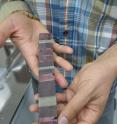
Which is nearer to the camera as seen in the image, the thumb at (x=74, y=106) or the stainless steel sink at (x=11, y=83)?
the thumb at (x=74, y=106)

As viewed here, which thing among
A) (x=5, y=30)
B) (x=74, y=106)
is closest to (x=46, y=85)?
(x=74, y=106)

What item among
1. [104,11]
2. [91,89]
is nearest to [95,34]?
[104,11]

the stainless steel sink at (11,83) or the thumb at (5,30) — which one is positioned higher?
the thumb at (5,30)

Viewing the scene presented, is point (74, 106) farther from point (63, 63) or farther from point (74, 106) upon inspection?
point (63, 63)

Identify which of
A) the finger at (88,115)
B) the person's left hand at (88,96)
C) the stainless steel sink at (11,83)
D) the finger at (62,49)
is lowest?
the stainless steel sink at (11,83)

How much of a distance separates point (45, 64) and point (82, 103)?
94 mm

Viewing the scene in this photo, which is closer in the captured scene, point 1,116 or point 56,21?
point 56,21

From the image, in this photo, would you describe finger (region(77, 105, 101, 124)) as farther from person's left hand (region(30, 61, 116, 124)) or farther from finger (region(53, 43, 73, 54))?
finger (region(53, 43, 73, 54))

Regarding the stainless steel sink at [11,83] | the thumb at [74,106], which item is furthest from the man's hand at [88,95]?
the stainless steel sink at [11,83]

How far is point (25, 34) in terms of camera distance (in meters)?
0.54

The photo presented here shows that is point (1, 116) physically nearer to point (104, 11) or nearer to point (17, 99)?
point (17, 99)

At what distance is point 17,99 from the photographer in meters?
0.70

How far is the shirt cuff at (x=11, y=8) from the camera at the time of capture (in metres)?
0.56

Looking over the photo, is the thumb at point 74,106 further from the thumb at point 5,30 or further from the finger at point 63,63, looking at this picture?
the thumb at point 5,30
